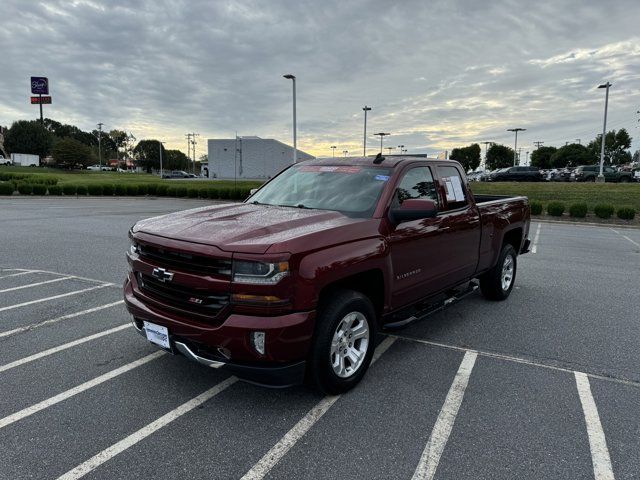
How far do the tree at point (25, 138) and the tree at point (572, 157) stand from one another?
107m

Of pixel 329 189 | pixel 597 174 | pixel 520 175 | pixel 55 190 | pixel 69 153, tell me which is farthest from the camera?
pixel 69 153

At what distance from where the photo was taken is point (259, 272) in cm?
301

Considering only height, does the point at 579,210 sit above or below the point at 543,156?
below

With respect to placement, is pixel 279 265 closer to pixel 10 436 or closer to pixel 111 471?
pixel 111 471

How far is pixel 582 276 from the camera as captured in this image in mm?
8039

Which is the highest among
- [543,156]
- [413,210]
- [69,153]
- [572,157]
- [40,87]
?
[40,87]

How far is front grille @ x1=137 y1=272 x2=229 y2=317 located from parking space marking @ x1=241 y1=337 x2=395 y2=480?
926mm

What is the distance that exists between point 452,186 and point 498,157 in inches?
4075

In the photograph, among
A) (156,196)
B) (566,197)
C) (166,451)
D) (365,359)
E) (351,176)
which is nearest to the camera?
(166,451)

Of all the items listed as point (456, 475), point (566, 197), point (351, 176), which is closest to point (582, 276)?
point (351, 176)

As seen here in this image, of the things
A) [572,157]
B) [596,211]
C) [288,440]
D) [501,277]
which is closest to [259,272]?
[288,440]

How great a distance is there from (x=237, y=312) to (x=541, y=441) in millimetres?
2135

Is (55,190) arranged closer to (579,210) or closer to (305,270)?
(579,210)

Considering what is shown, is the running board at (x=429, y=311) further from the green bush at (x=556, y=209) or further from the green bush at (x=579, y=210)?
the green bush at (x=556, y=209)
